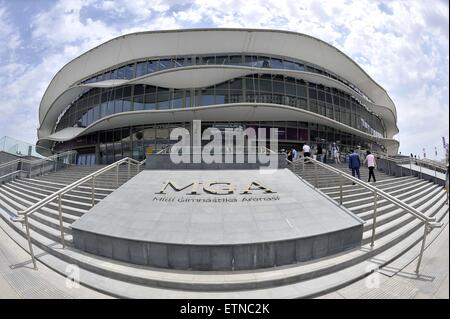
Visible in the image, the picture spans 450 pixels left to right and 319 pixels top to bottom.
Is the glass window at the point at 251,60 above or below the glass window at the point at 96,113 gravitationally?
above

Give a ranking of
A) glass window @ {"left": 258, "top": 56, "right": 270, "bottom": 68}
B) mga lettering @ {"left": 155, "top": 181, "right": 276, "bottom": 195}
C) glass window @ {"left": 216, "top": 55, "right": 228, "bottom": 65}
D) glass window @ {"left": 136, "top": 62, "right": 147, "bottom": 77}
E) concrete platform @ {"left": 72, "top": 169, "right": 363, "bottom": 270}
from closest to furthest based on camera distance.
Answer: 1. concrete platform @ {"left": 72, "top": 169, "right": 363, "bottom": 270}
2. mga lettering @ {"left": 155, "top": 181, "right": 276, "bottom": 195}
3. glass window @ {"left": 216, "top": 55, "right": 228, "bottom": 65}
4. glass window @ {"left": 258, "top": 56, "right": 270, "bottom": 68}
5. glass window @ {"left": 136, "top": 62, "right": 147, "bottom": 77}

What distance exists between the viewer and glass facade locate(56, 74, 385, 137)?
18.4 m

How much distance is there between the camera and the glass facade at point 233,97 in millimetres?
18391

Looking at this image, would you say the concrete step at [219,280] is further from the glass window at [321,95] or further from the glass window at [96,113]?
the glass window at [96,113]

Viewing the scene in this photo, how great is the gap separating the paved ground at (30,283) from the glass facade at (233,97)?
14656 mm

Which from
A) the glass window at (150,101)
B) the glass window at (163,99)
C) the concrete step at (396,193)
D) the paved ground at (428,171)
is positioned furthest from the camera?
the glass window at (150,101)

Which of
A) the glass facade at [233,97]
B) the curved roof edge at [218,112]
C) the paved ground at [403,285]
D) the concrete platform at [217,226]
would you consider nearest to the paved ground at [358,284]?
the paved ground at [403,285]

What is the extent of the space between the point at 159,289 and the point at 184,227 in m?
1.33

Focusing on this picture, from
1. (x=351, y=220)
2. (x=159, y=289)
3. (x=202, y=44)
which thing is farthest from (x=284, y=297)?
(x=202, y=44)

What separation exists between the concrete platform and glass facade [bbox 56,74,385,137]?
40.4ft

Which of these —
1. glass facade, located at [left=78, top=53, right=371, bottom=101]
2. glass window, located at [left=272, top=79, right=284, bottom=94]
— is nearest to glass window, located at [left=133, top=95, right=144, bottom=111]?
glass facade, located at [left=78, top=53, right=371, bottom=101]

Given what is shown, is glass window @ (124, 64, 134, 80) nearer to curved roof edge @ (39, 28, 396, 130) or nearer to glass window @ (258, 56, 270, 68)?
curved roof edge @ (39, 28, 396, 130)

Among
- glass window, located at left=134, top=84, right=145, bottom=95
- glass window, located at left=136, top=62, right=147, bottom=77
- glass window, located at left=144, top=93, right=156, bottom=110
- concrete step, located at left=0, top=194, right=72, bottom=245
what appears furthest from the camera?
glass window, located at left=136, top=62, right=147, bottom=77

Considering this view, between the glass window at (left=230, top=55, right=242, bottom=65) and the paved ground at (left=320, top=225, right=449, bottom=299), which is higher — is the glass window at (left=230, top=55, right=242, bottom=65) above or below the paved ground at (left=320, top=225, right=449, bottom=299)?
above
